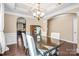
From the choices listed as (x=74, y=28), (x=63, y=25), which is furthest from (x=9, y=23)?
(x=74, y=28)

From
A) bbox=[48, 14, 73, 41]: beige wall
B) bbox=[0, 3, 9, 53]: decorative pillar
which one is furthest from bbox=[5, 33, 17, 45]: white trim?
bbox=[48, 14, 73, 41]: beige wall

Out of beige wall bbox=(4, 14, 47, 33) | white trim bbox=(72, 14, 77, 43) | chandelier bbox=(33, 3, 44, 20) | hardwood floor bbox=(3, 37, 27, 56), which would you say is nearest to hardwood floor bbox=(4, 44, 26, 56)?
hardwood floor bbox=(3, 37, 27, 56)

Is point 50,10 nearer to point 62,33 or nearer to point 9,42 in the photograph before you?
point 62,33

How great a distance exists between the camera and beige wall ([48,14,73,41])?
168 centimetres

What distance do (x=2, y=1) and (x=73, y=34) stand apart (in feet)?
3.92

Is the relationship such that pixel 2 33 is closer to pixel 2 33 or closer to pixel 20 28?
pixel 2 33

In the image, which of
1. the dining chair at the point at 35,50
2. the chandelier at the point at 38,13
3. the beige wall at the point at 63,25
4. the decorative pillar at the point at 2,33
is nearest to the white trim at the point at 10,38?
the decorative pillar at the point at 2,33

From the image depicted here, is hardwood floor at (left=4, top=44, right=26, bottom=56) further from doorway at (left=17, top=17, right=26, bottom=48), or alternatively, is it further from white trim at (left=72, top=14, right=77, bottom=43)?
white trim at (left=72, top=14, right=77, bottom=43)

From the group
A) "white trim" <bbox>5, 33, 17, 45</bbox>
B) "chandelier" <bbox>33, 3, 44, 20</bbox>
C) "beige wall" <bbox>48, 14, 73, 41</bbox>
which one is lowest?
"white trim" <bbox>5, 33, 17, 45</bbox>

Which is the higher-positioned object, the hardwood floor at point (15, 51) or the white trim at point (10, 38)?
the white trim at point (10, 38)

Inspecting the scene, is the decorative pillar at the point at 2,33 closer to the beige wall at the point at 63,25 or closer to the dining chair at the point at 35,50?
the dining chair at the point at 35,50

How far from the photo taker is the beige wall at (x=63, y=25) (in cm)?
168

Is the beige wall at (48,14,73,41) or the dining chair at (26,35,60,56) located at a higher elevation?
the beige wall at (48,14,73,41)

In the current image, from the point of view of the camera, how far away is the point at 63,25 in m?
1.70
